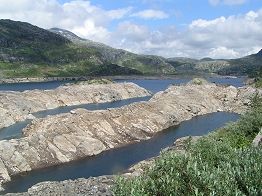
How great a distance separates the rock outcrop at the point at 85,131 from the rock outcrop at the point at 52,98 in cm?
2051

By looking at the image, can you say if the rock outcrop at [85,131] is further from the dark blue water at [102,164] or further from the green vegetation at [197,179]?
the green vegetation at [197,179]

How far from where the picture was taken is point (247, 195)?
41.8ft

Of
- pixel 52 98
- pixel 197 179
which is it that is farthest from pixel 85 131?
pixel 52 98

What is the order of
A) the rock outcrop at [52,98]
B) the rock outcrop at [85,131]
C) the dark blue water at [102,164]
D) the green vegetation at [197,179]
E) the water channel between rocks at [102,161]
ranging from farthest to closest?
the rock outcrop at [52,98]
the rock outcrop at [85,131]
the water channel between rocks at [102,161]
the dark blue water at [102,164]
the green vegetation at [197,179]

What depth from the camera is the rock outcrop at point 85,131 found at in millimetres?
50281

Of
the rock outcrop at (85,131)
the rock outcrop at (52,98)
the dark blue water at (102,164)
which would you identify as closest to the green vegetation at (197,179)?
the dark blue water at (102,164)

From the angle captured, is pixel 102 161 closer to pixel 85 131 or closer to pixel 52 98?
pixel 85 131

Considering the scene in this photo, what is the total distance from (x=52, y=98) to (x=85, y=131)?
192ft

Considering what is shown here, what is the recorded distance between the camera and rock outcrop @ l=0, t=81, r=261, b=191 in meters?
50.3

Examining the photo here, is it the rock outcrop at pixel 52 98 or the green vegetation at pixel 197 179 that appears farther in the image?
the rock outcrop at pixel 52 98

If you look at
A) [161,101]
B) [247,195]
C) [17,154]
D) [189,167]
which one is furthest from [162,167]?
[161,101]

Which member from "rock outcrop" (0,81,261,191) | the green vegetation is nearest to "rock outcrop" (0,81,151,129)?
"rock outcrop" (0,81,261,191)

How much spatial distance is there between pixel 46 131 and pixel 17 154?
9777 millimetres

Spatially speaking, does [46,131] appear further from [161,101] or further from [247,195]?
[247,195]
